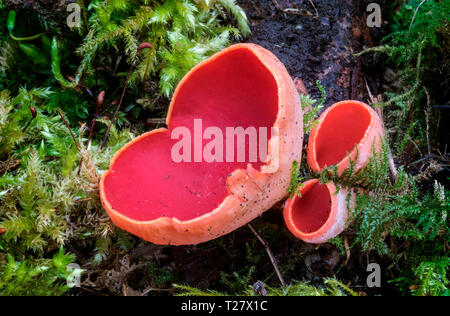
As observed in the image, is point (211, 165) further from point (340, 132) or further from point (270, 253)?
point (340, 132)

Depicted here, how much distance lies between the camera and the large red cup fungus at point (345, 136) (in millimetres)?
1734

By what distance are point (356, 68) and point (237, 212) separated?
1312 millimetres

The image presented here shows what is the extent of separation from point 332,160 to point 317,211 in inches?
11.6

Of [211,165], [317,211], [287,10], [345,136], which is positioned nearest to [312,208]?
[317,211]

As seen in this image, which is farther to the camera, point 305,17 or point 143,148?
point 305,17

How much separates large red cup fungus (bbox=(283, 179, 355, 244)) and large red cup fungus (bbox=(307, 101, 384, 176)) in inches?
4.2

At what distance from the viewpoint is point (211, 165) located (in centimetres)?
190

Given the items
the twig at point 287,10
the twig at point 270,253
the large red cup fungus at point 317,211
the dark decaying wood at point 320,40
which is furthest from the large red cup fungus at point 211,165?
the twig at point 287,10

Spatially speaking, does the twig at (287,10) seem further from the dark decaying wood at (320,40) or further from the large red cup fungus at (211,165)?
the large red cup fungus at (211,165)

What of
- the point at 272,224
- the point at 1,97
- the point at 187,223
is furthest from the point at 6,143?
the point at 272,224

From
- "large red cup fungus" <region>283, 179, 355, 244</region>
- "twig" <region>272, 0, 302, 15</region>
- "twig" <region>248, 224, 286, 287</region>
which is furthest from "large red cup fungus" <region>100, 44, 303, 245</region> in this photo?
"twig" <region>272, 0, 302, 15</region>

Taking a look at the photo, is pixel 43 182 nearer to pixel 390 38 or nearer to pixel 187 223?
pixel 187 223

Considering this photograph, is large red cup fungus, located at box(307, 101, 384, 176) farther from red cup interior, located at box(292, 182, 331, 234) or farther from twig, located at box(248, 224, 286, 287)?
twig, located at box(248, 224, 286, 287)

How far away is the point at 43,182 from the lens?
70.9 inches
